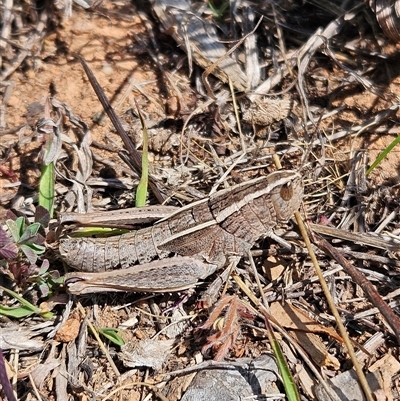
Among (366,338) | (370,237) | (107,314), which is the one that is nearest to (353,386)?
(366,338)

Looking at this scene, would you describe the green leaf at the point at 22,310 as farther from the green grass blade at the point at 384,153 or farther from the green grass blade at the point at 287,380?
the green grass blade at the point at 384,153

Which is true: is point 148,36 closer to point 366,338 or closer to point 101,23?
point 101,23

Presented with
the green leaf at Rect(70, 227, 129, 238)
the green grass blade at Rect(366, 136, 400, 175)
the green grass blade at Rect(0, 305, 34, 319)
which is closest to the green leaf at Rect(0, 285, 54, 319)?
the green grass blade at Rect(0, 305, 34, 319)

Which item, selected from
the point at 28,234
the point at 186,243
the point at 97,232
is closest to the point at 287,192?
the point at 186,243

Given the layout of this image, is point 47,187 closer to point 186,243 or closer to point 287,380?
point 186,243

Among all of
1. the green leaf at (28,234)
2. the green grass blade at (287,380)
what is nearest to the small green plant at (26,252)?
the green leaf at (28,234)

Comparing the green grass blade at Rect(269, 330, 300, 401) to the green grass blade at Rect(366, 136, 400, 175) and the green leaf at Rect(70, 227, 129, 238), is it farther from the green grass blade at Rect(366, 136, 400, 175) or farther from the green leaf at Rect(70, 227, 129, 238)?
the green grass blade at Rect(366, 136, 400, 175)
